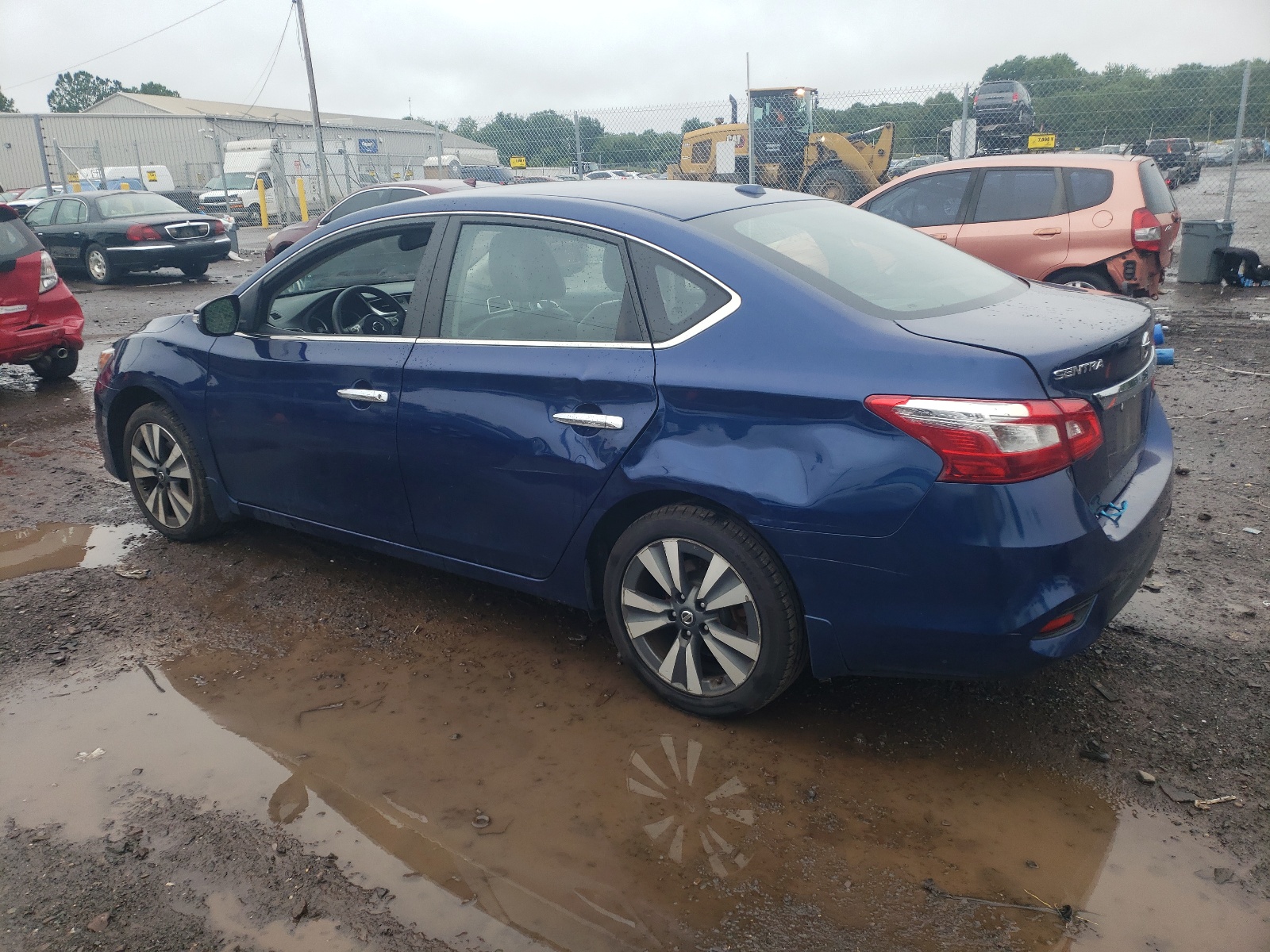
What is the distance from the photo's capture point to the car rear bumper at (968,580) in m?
2.53

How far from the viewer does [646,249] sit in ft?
10.3

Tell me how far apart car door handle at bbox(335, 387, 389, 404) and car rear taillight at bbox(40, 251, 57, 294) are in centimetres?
600

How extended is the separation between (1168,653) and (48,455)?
6.56m

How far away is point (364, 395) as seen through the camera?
369 centimetres

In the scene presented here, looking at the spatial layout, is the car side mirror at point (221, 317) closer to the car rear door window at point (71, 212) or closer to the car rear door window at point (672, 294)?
the car rear door window at point (672, 294)

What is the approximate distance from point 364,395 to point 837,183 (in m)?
14.3

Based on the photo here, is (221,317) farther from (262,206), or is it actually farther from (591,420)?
(262,206)

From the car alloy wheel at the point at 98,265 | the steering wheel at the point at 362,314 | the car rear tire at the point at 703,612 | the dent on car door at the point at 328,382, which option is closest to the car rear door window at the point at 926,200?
the steering wheel at the point at 362,314

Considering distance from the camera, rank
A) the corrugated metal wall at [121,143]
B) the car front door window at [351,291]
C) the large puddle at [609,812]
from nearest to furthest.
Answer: the large puddle at [609,812] → the car front door window at [351,291] → the corrugated metal wall at [121,143]

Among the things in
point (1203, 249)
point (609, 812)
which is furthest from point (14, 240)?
point (1203, 249)

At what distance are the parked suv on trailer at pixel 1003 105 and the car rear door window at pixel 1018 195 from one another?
5429mm

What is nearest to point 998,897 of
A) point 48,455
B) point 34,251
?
point 48,455

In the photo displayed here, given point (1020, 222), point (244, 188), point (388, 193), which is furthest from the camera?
point (244, 188)

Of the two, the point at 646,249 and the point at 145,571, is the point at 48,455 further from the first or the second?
the point at 646,249
